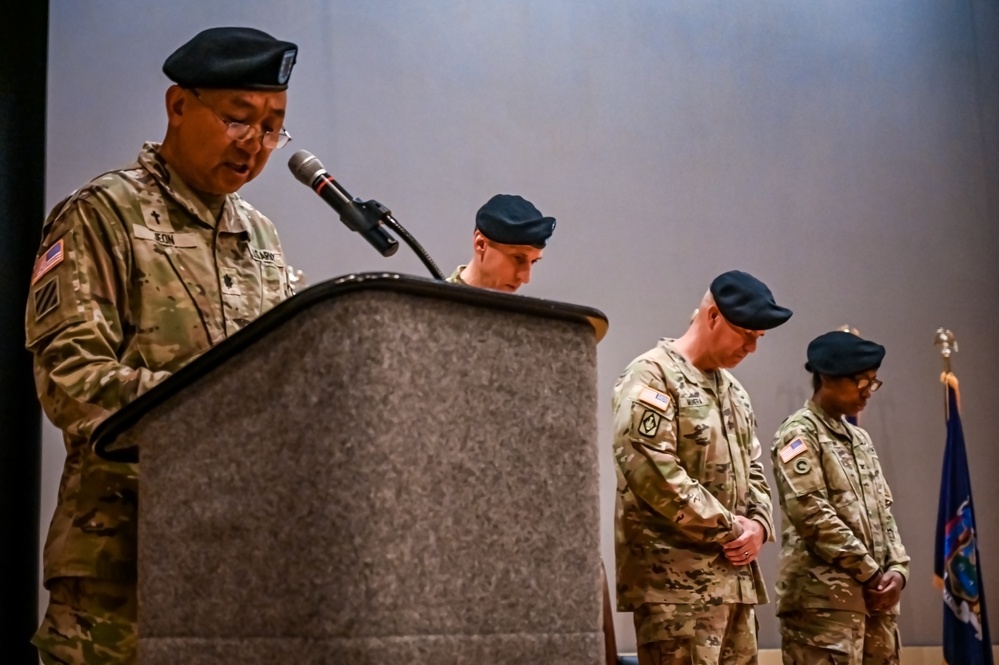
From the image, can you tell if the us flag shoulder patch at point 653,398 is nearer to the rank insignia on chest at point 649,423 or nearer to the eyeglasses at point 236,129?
the rank insignia on chest at point 649,423

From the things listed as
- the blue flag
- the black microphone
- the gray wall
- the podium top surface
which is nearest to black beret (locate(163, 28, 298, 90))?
the black microphone

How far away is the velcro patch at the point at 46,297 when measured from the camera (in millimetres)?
1394

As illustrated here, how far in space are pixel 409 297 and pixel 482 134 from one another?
3.35 m

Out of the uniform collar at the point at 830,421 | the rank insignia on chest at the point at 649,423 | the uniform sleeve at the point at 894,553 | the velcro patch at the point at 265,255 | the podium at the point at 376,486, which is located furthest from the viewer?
the uniform collar at the point at 830,421

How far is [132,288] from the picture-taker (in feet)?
4.86

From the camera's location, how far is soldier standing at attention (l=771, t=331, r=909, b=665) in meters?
3.82

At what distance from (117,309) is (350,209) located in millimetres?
327

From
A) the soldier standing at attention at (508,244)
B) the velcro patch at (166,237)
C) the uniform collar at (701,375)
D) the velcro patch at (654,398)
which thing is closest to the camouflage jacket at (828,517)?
the uniform collar at (701,375)

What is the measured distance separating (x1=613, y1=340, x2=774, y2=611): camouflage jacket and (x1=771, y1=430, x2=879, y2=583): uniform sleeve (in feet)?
2.07

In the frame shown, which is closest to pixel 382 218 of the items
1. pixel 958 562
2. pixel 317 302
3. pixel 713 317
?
pixel 317 302

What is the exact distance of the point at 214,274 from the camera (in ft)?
5.14

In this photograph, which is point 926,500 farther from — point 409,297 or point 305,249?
point 409,297

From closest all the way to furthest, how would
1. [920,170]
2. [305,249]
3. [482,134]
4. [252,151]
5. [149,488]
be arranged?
[149,488], [252,151], [305,249], [482,134], [920,170]

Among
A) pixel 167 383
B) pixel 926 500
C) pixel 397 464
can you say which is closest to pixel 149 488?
pixel 167 383
